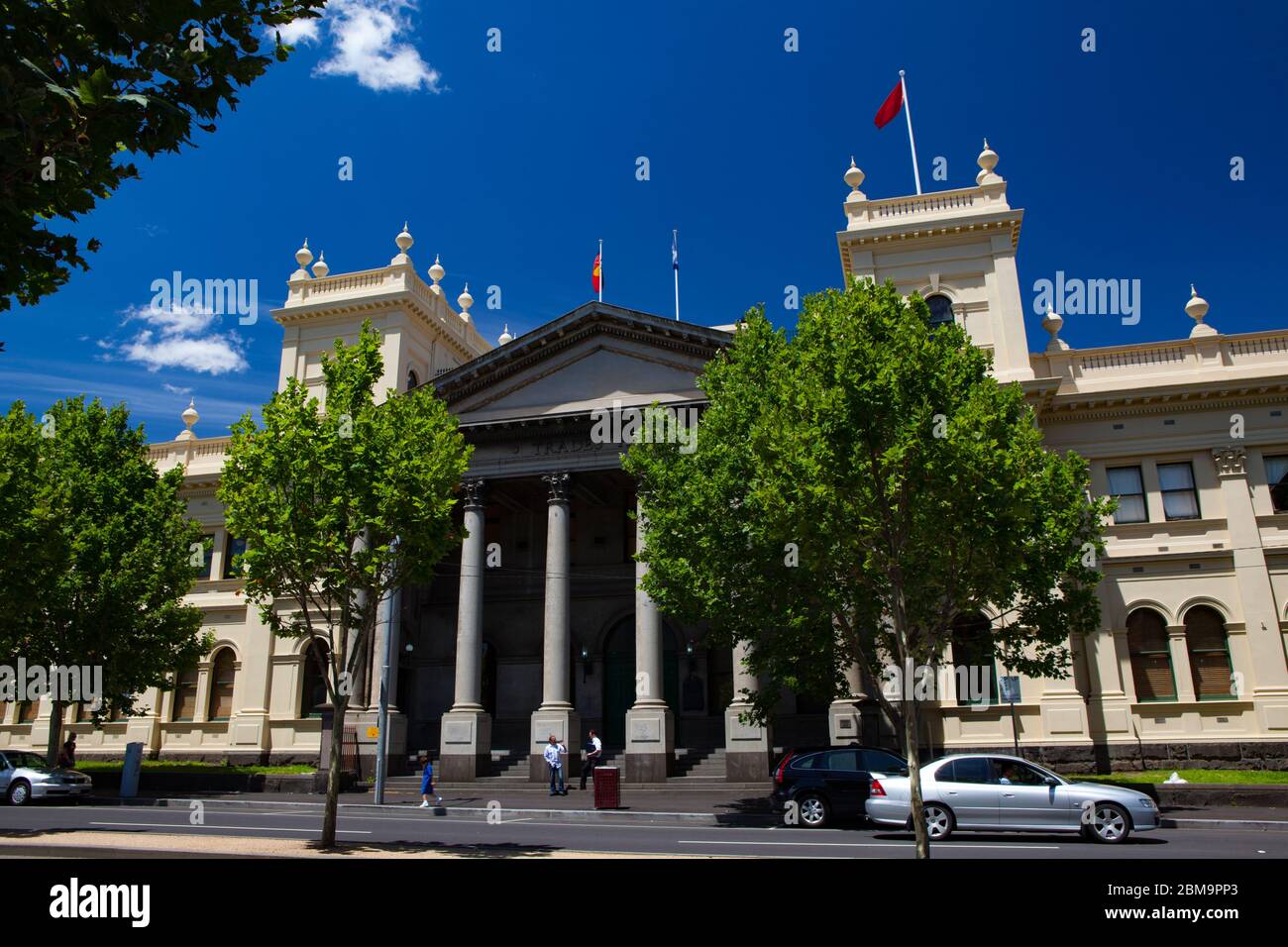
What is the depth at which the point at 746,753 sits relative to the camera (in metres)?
25.8

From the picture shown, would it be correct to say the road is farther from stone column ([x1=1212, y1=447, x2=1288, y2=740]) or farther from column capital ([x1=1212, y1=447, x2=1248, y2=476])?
column capital ([x1=1212, y1=447, x2=1248, y2=476])

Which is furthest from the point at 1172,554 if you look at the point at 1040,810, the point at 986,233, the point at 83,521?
the point at 83,521

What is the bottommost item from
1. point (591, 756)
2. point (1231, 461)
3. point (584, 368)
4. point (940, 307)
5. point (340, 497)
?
point (591, 756)

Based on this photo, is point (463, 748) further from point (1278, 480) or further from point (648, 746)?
point (1278, 480)

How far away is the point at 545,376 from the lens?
103 ft

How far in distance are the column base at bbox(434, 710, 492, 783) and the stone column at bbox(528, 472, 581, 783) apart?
5.30 ft

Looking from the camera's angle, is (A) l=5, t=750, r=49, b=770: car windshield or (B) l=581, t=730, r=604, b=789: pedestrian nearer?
(A) l=5, t=750, r=49, b=770: car windshield

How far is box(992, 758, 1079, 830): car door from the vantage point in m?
15.5

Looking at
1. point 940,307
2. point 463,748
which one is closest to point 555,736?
point 463,748

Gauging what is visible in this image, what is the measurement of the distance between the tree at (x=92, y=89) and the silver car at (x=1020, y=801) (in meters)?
14.1

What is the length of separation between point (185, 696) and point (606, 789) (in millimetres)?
22682

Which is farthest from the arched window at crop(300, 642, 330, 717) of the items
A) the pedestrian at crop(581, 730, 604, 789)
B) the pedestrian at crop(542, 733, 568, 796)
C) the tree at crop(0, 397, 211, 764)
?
the pedestrian at crop(542, 733, 568, 796)
